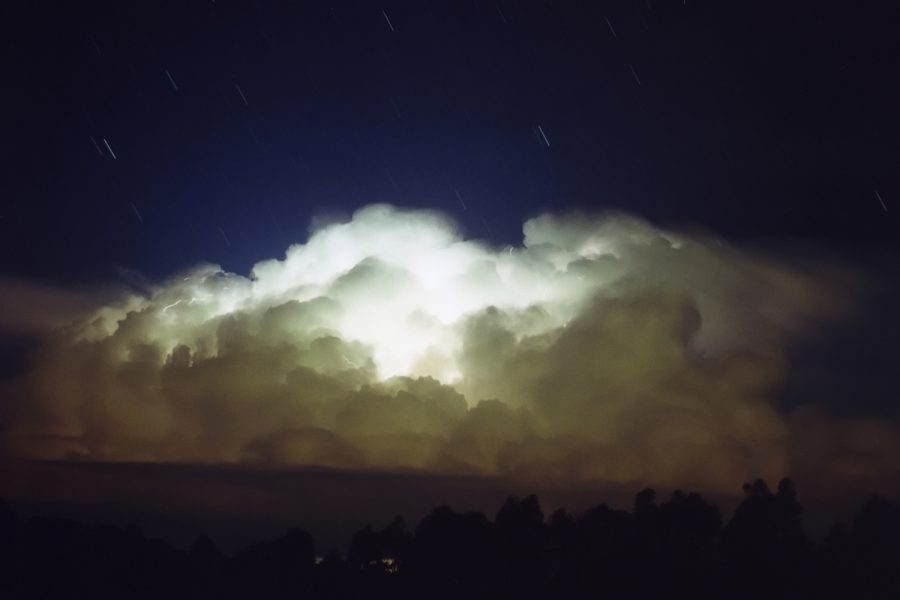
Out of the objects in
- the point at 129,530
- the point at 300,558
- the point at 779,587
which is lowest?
the point at 779,587

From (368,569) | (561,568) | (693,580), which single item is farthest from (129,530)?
(693,580)

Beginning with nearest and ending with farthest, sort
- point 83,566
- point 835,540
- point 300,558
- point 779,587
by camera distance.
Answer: point 779,587 < point 835,540 < point 83,566 < point 300,558

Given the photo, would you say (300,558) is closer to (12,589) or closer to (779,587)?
(12,589)

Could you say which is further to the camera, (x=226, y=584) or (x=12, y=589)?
(x=226, y=584)

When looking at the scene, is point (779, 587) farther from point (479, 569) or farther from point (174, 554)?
point (174, 554)

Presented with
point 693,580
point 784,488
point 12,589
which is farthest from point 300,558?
point 784,488

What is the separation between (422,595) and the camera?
9494cm

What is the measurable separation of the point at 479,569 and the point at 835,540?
29.5 metres

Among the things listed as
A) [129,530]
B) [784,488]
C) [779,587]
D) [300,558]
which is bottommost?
[779,587]

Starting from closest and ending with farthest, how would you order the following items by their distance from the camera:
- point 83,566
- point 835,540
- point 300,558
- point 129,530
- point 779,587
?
1. point 779,587
2. point 835,540
3. point 83,566
4. point 300,558
5. point 129,530

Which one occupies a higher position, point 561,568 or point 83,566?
point 83,566

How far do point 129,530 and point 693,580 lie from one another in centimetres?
5682

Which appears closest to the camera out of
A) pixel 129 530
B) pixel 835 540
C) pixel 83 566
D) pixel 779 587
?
pixel 779 587

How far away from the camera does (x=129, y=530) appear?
113438 mm
